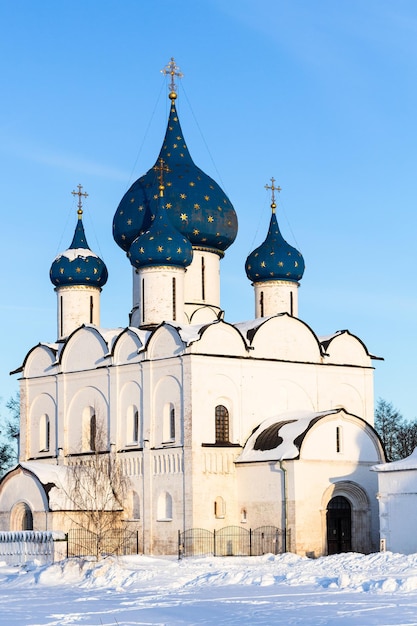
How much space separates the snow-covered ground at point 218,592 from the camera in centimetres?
1741

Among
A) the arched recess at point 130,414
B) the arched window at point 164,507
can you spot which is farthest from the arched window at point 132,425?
the arched window at point 164,507

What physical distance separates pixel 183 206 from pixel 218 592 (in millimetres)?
15292

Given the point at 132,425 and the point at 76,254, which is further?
the point at 76,254

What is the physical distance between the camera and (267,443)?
30750mm

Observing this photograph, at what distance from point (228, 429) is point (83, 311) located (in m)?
6.48

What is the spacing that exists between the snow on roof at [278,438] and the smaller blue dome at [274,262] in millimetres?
4585

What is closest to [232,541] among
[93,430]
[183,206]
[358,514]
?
[358,514]

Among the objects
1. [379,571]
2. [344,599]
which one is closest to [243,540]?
[379,571]

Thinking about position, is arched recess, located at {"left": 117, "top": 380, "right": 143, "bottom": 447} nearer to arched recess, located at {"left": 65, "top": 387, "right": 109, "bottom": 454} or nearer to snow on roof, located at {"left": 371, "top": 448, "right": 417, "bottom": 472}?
arched recess, located at {"left": 65, "top": 387, "right": 109, "bottom": 454}

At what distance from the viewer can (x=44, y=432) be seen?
115 ft

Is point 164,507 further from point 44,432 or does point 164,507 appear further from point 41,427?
point 41,427

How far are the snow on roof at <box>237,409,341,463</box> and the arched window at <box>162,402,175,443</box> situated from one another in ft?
5.88

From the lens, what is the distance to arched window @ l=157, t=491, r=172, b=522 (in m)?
31.2

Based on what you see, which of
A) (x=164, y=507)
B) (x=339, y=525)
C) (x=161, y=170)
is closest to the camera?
(x=339, y=525)
